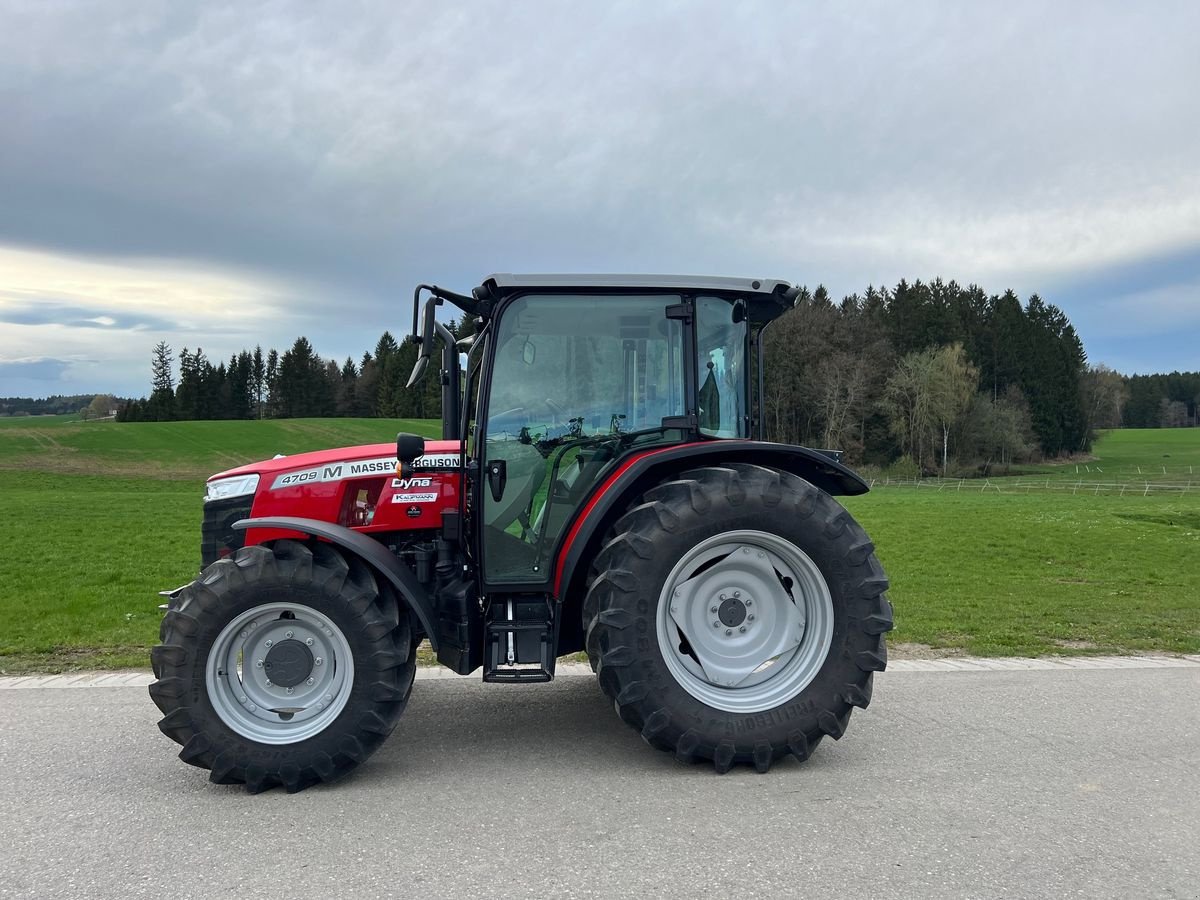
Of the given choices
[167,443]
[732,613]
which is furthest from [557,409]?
[167,443]

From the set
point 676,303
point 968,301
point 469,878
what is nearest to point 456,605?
point 469,878

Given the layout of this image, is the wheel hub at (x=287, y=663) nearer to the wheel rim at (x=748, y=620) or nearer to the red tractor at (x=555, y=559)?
the red tractor at (x=555, y=559)

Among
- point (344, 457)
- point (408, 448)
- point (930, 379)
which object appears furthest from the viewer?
point (930, 379)

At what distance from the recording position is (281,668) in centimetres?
397

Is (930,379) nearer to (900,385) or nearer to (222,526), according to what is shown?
(900,385)

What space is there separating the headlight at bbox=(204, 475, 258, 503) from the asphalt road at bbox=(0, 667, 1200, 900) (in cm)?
126

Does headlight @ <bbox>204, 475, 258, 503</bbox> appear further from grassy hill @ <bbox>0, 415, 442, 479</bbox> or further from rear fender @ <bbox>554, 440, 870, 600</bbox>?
grassy hill @ <bbox>0, 415, 442, 479</bbox>

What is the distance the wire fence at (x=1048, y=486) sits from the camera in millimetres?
37281

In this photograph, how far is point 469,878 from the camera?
3.02 metres

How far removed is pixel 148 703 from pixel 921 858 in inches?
166

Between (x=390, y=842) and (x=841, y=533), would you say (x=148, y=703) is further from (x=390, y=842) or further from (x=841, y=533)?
(x=841, y=533)

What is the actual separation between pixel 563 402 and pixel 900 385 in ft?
181

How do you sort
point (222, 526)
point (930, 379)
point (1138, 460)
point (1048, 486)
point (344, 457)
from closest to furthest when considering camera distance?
point (344, 457)
point (222, 526)
point (1048, 486)
point (930, 379)
point (1138, 460)

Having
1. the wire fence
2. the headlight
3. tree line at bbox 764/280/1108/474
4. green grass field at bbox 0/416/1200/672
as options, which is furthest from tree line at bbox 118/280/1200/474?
the headlight
